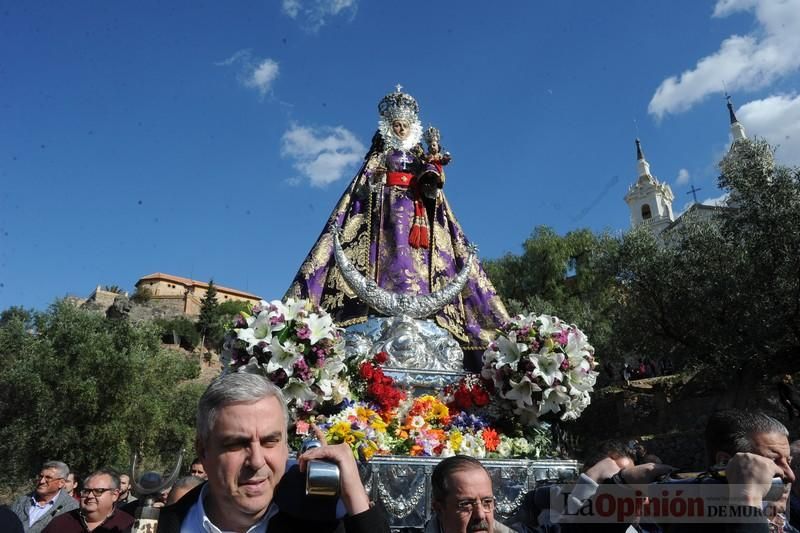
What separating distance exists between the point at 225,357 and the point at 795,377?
730 inches

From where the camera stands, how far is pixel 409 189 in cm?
927

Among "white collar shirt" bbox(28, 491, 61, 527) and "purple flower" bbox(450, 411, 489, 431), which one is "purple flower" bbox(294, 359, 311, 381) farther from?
"white collar shirt" bbox(28, 491, 61, 527)

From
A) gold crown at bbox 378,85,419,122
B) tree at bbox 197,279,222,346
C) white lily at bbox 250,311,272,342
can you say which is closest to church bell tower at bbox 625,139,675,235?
tree at bbox 197,279,222,346

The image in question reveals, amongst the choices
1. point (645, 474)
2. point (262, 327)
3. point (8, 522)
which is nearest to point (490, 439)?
point (262, 327)

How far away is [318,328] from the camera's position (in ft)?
18.1

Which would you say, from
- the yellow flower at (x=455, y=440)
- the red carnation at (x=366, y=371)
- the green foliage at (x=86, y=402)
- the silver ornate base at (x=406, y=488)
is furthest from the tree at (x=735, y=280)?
the green foliage at (x=86, y=402)

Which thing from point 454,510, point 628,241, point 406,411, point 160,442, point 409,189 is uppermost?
point 628,241

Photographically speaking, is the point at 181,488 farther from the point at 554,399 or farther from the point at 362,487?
the point at 554,399

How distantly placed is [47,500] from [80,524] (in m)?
2.20

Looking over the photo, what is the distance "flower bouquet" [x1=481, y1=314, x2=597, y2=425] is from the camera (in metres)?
5.72

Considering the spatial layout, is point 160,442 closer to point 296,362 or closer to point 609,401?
point 609,401

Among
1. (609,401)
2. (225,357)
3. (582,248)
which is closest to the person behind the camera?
(225,357)

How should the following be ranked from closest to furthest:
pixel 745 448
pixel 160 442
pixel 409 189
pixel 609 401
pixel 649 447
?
pixel 745 448 < pixel 409 189 < pixel 649 447 < pixel 609 401 < pixel 160 442

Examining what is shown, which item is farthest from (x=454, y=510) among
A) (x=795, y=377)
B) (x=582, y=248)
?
(x=582, y=248)
